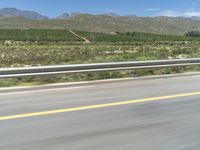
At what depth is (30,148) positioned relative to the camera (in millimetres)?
4945

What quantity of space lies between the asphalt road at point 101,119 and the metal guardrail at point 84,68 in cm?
114

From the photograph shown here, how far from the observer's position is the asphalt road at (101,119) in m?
5.23

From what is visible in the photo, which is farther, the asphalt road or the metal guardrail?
the metal guardrail

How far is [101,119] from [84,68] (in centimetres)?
492

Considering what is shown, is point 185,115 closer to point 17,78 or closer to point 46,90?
point 46,90

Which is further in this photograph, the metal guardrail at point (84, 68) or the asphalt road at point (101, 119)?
the metal guardrail at point (84, 68)

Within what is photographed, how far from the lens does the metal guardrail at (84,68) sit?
1008 centimetres

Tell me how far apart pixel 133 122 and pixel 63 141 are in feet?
4.79

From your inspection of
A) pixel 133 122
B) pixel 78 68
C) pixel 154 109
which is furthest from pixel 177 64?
pixel 133 122

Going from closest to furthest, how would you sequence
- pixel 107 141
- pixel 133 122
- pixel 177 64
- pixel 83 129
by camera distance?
pixel 107 141 → pixel 83 129 → pixel 133 122 → pixel 177 64

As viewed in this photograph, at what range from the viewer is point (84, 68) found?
1126cm

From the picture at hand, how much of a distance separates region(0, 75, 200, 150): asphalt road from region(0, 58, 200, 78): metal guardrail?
1139mm

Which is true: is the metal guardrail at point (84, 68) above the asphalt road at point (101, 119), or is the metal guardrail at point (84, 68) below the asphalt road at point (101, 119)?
above

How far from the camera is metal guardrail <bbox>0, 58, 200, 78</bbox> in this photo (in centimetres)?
1008
